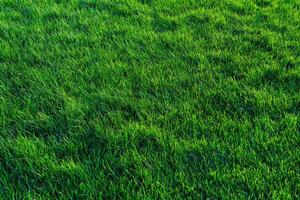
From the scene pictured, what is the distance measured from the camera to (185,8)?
5.10 meters

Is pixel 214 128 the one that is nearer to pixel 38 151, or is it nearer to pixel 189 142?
pixel 189 142

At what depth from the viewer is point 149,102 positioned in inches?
129

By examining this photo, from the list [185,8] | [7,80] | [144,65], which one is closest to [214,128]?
[144,65]

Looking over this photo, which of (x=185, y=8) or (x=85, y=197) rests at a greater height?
(x=185, y=8)

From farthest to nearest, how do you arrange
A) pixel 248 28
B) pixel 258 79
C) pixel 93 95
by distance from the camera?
pixel 248 28 < pixel 258 79 < pixel 93 95

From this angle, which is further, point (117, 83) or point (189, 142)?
point (117, 83)

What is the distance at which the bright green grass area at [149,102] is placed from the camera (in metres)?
2.54

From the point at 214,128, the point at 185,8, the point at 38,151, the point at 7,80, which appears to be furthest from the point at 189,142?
the point at 185,8

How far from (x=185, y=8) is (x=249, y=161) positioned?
9.50 ft

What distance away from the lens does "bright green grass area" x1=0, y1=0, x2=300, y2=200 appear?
2.54 m

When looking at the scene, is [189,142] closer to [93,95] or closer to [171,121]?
[171,121]

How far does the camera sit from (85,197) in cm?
241

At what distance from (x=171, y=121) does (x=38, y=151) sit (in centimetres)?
100

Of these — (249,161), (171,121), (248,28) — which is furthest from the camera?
(248,28)
